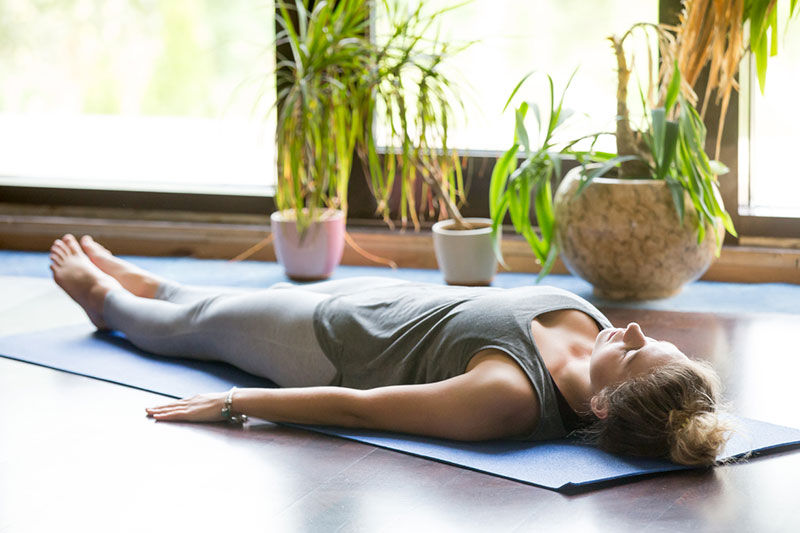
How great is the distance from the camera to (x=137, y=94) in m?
4.26

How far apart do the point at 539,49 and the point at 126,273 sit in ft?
5.51

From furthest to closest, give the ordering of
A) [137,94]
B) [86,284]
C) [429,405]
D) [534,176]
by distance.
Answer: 1. [137,94]
2. [534,176]
3. [86,284]
4. [429,405]

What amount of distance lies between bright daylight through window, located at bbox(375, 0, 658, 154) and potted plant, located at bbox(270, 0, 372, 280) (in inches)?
7.9

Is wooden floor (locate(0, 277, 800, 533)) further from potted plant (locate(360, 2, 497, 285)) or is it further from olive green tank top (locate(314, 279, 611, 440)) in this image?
potted plant (locate(360, 2, 497, 285))

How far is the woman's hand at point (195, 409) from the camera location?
2.36 metres

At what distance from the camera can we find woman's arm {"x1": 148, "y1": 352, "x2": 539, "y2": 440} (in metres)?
2.12

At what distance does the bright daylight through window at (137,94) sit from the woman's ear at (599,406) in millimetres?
2349

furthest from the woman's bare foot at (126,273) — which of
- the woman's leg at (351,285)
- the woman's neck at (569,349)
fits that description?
the woman's neck at (569,349)

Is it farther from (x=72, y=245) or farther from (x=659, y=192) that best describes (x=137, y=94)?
(x=659, y=192)

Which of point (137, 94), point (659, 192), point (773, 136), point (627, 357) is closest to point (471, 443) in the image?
point (627, 357)

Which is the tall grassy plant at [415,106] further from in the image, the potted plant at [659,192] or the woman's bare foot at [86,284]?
the woman's bare foot at [86,284]

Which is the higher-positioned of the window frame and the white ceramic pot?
the window frame

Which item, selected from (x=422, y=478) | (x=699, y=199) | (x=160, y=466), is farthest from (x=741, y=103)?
(x=160, y=466)

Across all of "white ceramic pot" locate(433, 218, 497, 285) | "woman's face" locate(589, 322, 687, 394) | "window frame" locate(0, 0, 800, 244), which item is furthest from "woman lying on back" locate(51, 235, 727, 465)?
"window frame" locate(0, 0, 800, 244)
